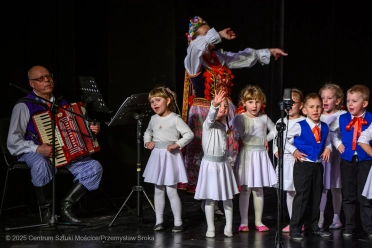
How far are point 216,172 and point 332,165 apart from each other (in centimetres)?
116

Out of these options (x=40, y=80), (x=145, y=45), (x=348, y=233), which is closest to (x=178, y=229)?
(x=348, y=233)

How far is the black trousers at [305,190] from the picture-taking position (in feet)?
20.4

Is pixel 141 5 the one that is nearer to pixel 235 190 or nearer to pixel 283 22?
pixel 283 22

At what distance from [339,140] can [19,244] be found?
286 cm

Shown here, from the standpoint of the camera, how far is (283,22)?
29.9 ft

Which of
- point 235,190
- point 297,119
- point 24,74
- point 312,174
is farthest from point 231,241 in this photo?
point 24,74

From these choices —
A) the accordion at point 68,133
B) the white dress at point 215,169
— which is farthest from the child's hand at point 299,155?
the accordion at point 68,133

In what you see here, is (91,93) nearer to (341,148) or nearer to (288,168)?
(288,168)

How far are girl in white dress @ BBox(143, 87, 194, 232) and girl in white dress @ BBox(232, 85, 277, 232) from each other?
0.47 meters

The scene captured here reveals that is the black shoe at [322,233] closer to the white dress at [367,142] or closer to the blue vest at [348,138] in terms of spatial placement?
the white dress at [367,142]

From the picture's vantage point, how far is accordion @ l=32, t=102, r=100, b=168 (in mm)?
6730

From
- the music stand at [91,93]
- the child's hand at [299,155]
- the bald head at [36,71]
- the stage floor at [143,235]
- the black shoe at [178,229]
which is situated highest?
the bald head at [36,71]

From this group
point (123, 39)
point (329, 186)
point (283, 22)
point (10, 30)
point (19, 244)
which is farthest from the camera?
point (283, 22)

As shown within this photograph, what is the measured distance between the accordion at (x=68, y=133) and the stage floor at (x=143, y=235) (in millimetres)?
661
